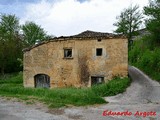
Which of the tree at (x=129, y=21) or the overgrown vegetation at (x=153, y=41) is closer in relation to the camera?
the overgrown vegetation at (x=153, y=41)

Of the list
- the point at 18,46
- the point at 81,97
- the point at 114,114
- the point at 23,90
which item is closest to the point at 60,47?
the point at 23,90

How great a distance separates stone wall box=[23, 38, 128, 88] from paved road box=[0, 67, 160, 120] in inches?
203

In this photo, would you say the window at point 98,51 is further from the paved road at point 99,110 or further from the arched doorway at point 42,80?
the paved road at point 99,110

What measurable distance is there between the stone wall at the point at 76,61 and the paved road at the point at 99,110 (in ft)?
16.9

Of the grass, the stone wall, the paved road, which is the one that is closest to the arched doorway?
the stone wall

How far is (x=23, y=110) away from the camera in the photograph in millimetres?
12766

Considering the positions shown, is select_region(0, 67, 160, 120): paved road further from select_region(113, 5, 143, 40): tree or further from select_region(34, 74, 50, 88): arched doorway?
select_region(113, 5, 143, 40): tree

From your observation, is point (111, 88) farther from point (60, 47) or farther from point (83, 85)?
point (60, 47)

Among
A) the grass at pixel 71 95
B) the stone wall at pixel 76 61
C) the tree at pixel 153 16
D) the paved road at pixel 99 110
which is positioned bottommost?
the paved road at pixel 99 110

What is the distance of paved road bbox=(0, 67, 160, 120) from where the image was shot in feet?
36.5

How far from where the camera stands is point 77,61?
22156 mm

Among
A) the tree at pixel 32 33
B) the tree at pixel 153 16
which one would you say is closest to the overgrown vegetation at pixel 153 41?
the tree at pixel 153 16

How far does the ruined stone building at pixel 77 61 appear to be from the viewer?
2108 cm

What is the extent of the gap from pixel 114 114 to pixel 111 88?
18.2 ft
